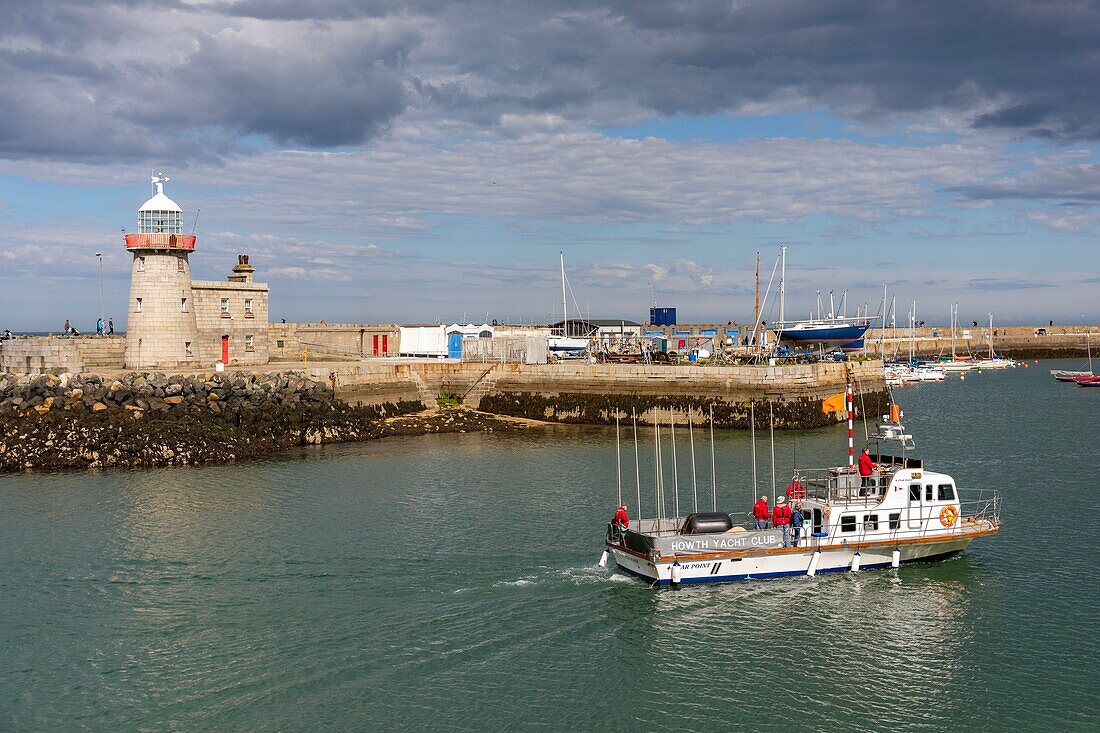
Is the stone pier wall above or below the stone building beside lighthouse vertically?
below

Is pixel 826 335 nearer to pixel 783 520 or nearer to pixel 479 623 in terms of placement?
pixel 783 520

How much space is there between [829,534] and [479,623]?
33.6 feet

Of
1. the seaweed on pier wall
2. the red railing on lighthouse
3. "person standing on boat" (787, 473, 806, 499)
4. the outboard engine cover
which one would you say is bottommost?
the outboard engine cover

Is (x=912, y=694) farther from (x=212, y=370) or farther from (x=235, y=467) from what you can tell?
(x=212, y=370)

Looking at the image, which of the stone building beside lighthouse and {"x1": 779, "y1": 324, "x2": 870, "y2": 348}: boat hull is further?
{"x1": 779, "y1": 324, "x2": 870, "y2": 348}: boat hull

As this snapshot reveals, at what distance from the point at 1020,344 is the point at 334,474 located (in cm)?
12914

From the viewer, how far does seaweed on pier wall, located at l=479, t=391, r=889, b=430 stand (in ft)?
186

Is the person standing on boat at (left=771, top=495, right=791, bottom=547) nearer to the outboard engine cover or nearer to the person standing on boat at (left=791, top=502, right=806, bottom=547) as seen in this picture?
the person standing on boat at (left=791, top=502, right=806, bottom=547)

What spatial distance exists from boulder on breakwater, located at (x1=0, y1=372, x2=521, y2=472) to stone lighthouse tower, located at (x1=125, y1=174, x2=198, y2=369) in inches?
208

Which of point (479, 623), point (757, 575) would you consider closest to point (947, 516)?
point (757, 575)

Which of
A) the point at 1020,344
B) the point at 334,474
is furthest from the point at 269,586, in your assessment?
the point at 1020,344

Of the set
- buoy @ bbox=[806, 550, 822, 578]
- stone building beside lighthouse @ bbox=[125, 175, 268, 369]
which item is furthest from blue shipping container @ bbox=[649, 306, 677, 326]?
buoy @ bbox=[806, 550, 822, 578]

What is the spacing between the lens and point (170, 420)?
46.9 metres

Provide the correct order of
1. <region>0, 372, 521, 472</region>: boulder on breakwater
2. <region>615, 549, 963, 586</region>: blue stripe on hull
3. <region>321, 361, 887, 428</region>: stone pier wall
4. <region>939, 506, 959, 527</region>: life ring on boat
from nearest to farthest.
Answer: <region>615, 549, 963, 586</region>: blue stripe on hull → <region>939, 506, 959, 527</region>: life ring on boat → <region>0, 372, 521, 472</region>: boulder on breakwater → <region>321, 361, 887, 428</region>: stone pier wall
